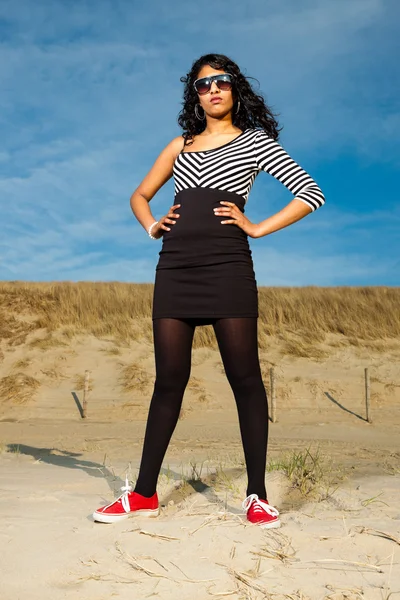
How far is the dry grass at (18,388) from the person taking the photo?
14.7m

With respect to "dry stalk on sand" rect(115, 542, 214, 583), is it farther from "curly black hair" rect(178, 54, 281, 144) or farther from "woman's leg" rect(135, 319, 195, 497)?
"curly black hair" rect(178, 54, 281, 144)

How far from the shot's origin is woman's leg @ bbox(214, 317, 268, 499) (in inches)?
104

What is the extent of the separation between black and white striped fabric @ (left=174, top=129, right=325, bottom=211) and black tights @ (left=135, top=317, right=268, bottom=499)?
0.64 meters

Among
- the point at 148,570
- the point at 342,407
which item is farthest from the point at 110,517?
the point at 342,407

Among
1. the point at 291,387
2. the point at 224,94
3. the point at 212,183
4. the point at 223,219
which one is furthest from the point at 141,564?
the point at 291,387

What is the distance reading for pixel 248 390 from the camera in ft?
8.70

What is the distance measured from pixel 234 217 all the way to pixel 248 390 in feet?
2.56

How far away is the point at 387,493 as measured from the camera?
303 centimetres

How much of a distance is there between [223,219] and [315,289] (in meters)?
18.8

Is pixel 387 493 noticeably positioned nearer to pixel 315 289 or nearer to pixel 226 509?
pixel 226 509

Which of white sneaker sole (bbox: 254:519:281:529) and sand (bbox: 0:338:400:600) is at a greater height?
white sneaker sole (bbox: 254:519:281:529)

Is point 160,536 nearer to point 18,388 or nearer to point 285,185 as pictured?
point 285,185

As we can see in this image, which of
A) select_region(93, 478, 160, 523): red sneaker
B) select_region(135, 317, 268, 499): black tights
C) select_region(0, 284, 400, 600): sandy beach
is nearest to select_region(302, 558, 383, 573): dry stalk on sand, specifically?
select_region(0, 284, 400, 600): sandy beach

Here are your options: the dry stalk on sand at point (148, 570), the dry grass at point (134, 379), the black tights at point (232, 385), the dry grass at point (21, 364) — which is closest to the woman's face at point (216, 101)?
the black tights at point (232, 385)
